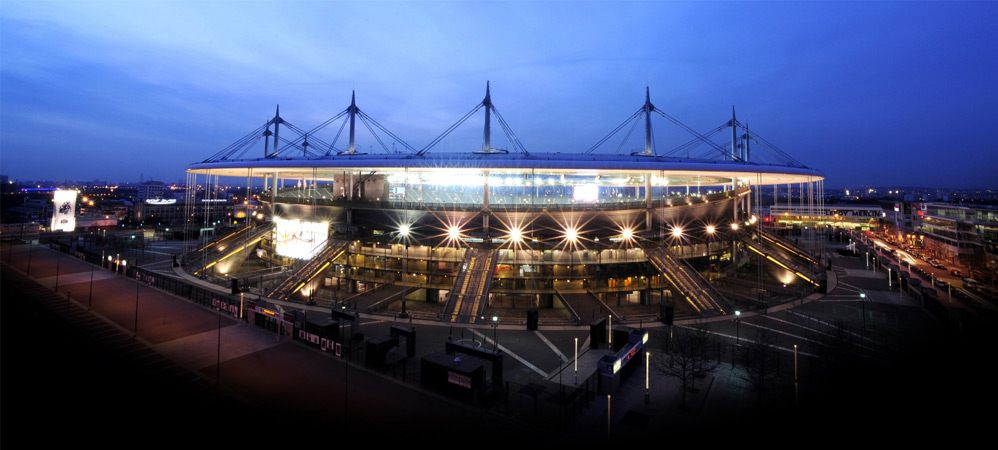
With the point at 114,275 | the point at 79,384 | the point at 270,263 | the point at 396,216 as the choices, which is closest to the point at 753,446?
the point at 79,384

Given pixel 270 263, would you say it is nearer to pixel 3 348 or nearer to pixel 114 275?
pixel 114 275

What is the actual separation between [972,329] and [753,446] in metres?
7.95

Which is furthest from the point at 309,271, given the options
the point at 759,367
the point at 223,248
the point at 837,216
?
the point at 837,216

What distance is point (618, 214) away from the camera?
38531 mm

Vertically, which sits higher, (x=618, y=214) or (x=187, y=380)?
(x=618, y=214)

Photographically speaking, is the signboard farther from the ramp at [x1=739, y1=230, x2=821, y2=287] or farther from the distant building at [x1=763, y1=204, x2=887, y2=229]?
the distant building at [x1=763, y1=204, x2=887, y2=229]

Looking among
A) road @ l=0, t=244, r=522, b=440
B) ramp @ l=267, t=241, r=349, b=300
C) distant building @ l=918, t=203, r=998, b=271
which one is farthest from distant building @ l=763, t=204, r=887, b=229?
road @ l=0, t=244, r=522, b=440

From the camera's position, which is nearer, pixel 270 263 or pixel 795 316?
pixel 795 316

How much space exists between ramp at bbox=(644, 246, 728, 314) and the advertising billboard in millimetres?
79561

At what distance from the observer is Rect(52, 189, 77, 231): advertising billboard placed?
58625 millimetres

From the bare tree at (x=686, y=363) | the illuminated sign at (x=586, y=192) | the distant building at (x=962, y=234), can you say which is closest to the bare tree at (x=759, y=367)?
the bare tree at (x=686, y=363)

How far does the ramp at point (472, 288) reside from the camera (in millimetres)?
25984

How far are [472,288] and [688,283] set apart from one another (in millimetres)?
16231

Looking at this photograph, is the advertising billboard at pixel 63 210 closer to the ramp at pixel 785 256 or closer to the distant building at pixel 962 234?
the ramp at pixel 785 256
